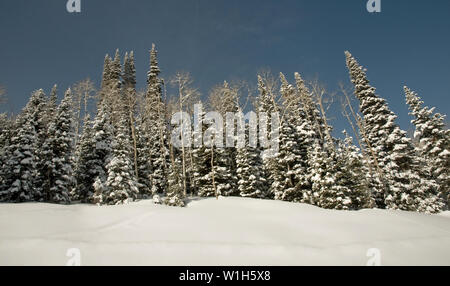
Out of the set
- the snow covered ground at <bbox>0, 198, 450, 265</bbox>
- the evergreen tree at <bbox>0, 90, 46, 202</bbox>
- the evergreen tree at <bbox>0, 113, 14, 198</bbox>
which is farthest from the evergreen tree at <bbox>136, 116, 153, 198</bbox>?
the snow covered ground at <bbox>0, 198, 450, 265</bbox>

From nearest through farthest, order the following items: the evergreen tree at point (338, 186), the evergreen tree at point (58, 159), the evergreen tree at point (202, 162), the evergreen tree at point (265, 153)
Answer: the evergreen tree at point (338, 186) → the evergreen tree at point (58, 159) → the evergreen tree at point (265, 153) → the evergreen tree at point (202, 162)

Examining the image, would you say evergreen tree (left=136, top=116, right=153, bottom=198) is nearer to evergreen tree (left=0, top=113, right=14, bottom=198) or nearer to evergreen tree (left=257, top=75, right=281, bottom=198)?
evergreen tree (left=0, top=113, right=14, bottom=198)

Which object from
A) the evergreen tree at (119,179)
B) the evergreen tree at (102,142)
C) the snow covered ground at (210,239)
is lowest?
the snow covered ground at (210,239)

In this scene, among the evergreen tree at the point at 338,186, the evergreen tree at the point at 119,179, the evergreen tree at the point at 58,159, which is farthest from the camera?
the evergreen tree at the point at 58,159

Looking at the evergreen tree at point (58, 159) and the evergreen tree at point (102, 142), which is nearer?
the evergreen tree at point (58, 159)

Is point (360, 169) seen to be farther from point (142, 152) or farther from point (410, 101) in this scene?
point (142, 152)

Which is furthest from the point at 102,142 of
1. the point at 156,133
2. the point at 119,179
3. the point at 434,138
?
the point at 434,138

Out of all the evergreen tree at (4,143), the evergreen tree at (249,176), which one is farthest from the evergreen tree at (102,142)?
the evergreen tree at (249,176)

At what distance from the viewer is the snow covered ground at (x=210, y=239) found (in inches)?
213

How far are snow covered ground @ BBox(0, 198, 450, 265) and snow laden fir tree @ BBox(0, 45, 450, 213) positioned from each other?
968 cm

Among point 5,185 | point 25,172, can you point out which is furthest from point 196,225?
point 5,185

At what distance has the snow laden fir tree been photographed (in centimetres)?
2123

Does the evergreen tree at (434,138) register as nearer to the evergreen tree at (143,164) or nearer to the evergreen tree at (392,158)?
the evergreen tree at (392,158)

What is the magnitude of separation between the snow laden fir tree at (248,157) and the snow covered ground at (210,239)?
9681 millimetres
